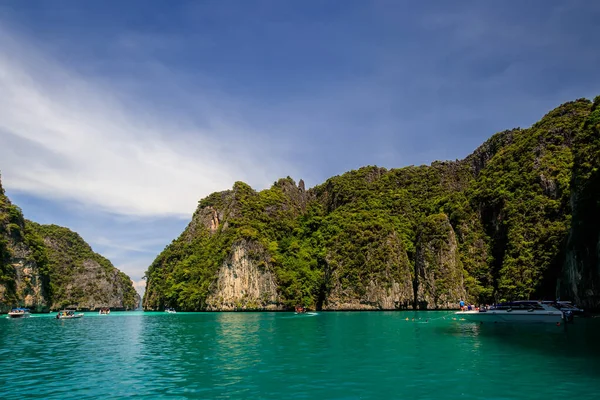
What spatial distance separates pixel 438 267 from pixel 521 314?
212ft

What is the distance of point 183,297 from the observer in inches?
5017

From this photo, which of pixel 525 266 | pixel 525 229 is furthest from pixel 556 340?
pixel 525 229

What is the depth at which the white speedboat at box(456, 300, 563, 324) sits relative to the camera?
150 feet

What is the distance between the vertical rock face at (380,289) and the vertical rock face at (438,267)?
4.02 metres

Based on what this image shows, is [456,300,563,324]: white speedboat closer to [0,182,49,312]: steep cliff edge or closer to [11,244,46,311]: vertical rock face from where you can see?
[0,182,49,312]: steep cliff edge

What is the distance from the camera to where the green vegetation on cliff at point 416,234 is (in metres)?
102

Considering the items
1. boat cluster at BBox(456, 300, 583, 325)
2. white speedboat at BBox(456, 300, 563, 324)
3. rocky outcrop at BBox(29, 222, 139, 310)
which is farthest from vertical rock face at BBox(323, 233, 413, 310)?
rocky outcrop at BBox(29, 222, 139, 310)

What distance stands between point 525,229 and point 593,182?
60.2 metres

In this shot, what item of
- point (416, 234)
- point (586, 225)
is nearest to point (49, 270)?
point (416, 234)

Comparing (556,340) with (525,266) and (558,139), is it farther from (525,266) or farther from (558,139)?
(558,139)

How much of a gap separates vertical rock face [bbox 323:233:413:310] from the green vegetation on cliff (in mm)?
280

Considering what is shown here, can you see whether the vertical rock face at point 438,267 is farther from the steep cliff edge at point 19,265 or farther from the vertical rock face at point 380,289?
the steep cliff edge at point 19,265

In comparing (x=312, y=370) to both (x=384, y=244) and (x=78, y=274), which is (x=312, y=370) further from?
(x=78, y=274)

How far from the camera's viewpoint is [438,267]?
110 meters
